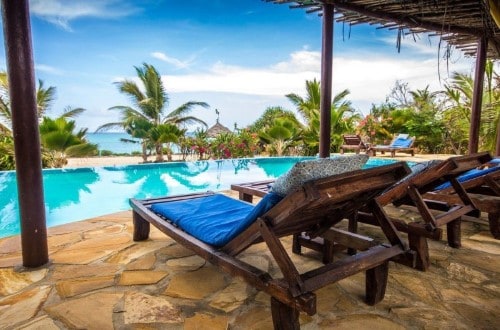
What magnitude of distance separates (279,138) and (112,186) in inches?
288

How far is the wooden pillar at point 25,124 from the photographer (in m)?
2.34

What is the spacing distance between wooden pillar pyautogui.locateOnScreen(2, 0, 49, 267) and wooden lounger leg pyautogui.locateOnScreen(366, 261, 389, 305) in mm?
2516

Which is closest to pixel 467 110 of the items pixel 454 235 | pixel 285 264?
pixel 454 235

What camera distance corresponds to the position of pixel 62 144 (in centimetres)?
939

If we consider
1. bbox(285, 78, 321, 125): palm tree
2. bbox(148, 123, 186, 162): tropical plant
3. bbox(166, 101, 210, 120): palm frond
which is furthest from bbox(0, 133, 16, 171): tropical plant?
bbox(285, 78, 321, 125): palm tree

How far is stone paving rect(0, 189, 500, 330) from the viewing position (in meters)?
1.85

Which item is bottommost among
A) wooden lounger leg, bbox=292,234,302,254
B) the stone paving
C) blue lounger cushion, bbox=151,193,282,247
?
the stone paving

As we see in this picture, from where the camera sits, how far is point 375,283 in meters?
2.01

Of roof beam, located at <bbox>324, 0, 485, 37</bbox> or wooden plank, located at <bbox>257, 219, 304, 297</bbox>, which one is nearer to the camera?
wooden plank, located at <bbox>257, 219, 304, 297</bbox>

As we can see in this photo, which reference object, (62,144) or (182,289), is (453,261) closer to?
(182,289)

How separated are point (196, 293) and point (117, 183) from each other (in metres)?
7.06

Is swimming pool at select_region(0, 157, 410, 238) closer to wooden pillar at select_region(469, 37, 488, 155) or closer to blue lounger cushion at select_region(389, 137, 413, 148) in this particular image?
blue lounger cushion at select_region(389, 137, 413, 148)

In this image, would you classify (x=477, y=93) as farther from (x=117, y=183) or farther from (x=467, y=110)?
(x=117, y=183)

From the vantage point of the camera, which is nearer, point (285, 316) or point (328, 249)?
point (285, 316)
